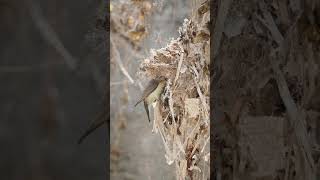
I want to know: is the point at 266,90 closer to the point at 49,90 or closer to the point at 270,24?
the point at 270,24

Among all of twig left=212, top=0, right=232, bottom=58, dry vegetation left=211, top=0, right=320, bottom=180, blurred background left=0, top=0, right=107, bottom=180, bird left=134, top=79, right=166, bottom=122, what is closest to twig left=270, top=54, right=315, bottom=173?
dry vegetation left=211, top=0, right=320, bottom=180

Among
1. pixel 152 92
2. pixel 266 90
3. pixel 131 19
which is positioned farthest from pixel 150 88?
pixel 266 90

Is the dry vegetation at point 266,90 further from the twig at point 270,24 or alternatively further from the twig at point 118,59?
the twig at point 118,59

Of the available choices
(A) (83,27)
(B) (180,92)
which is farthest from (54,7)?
(B) (180,92)

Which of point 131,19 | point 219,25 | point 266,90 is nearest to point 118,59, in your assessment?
point 131,19

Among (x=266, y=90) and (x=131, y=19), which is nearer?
(x=131, y=19)

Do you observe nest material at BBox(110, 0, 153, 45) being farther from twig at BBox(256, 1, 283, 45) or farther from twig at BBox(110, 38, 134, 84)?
twig at BBox(256, 1, 283, 45)

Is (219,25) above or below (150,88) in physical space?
above

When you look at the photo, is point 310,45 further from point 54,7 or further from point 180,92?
point 54,7
